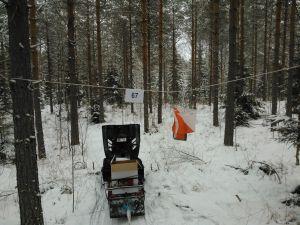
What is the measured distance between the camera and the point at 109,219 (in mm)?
7234

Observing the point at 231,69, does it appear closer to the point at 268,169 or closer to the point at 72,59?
the point at 268,169

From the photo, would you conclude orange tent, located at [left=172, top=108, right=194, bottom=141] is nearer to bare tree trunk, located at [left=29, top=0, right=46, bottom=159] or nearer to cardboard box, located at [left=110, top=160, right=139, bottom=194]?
cardboard box, located at [left=110, top=160, right=139, bottom=194]

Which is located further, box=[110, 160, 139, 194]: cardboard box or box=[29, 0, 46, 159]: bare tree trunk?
box=[29, 0, 46, 159]: bare tree trunk

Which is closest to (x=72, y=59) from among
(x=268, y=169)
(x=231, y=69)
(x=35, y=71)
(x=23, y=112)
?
(x=35, y=71)

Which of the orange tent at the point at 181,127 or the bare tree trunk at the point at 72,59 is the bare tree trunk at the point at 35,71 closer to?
the bare tree trunk at the point at 72,59

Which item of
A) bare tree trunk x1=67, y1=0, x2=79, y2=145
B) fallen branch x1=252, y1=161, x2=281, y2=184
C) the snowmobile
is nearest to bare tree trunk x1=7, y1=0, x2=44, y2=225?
the snowmobile

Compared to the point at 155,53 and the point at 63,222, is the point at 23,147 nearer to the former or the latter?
the point at 63,222

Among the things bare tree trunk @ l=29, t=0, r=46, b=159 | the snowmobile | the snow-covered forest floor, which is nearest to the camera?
the snowmobile

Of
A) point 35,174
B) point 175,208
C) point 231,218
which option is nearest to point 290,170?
point 231,218

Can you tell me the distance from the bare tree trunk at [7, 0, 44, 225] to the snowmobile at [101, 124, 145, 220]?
6.28 feet

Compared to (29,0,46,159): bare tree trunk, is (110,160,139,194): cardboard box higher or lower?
lower

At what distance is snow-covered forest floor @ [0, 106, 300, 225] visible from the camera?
7102 mm

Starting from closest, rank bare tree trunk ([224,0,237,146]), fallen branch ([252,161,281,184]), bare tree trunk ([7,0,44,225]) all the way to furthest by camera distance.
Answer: bare tree trunk ([7,0,44,225]) < fallen branch ([252,161,281,184]) < bare tree trunk ([224,0,237,146])

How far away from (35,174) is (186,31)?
93.2 feet
